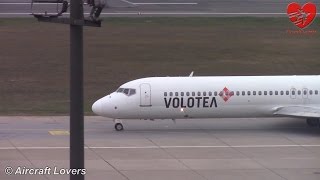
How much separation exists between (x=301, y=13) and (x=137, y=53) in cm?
2336

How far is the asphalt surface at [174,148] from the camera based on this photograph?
26.1 meters

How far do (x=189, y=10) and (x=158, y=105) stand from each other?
41.7 meters

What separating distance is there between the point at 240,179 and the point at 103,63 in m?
31.2

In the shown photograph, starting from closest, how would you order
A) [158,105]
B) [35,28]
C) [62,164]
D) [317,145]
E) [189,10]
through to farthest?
[62,164]
[317,145]
[158,105]
[35,28]
[189,10]

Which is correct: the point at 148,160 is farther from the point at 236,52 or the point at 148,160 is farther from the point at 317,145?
the point at 236,52

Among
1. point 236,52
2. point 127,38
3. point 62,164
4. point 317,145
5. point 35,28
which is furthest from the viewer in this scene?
point 35,28

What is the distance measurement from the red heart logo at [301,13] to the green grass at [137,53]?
78 cm

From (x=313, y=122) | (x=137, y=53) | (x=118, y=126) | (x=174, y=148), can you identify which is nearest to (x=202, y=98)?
(x=118, y=126)

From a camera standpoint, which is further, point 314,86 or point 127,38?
point 127,38

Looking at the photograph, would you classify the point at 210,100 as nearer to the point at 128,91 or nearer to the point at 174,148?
the point at 128,91

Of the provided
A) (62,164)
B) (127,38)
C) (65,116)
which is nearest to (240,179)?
(62,164)

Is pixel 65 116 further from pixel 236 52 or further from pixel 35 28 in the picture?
pixel 35 28

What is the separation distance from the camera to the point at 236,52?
2311 inches

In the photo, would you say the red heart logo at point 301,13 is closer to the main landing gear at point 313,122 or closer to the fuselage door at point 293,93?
the main landing gear at point 313,122
